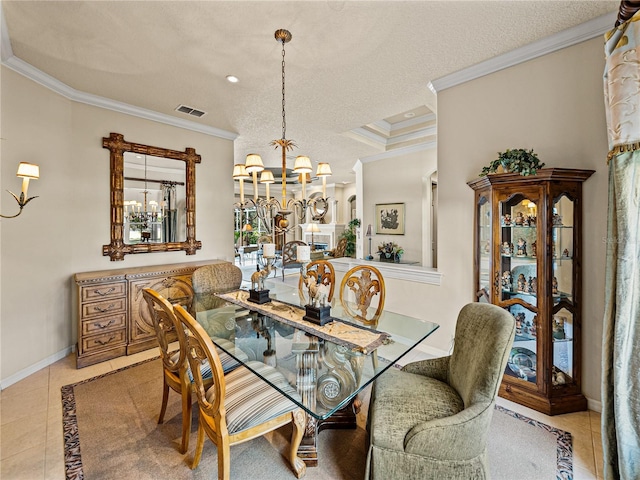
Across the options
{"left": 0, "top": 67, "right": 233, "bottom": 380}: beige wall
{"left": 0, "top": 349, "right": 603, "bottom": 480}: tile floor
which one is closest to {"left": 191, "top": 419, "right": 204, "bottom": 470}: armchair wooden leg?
{"left": 0, "top": 349, "right": 603, "bottom": 480}: tile floor

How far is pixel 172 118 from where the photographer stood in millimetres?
3838

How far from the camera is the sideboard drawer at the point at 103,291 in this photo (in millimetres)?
2899

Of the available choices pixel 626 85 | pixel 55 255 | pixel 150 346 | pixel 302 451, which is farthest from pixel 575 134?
pixel 55 255

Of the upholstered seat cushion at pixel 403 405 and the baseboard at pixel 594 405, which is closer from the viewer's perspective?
the upholstered seat cushion at pixel 403 405

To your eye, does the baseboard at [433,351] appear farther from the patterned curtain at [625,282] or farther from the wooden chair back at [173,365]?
the wooden chair back at [173,365]

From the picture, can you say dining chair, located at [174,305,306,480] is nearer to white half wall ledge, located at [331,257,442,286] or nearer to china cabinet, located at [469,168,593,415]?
china cabinet, located at [469,168,593,415]

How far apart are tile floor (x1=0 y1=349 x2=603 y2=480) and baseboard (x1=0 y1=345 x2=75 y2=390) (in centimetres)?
5

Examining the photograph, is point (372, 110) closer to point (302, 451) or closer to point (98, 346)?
point (302, 451)

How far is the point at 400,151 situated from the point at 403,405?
4.95 metres

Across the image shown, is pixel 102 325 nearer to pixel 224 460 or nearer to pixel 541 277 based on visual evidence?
pixel 224 460

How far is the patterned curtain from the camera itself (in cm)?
155

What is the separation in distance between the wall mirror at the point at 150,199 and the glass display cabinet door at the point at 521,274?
3.76 metres

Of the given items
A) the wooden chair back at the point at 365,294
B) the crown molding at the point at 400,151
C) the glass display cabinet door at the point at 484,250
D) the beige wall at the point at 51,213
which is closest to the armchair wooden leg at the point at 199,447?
the wooden chair back at the point at 365,294

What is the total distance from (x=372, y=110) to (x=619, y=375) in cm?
335
